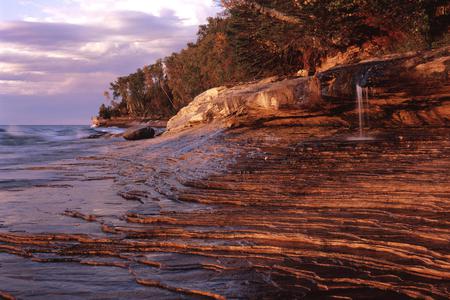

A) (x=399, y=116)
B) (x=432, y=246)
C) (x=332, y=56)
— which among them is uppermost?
(x=332, y=56)

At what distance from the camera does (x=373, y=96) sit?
11211mm

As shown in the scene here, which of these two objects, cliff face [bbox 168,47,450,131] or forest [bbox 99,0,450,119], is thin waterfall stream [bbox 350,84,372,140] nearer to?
cliff face [bbox 168,47,450,131]

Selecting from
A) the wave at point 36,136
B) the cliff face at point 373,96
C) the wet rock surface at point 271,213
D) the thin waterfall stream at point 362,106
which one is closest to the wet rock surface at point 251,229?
the wet rock surface at point 271,213

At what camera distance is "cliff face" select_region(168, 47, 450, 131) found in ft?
34.4

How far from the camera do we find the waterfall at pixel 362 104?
440 inches

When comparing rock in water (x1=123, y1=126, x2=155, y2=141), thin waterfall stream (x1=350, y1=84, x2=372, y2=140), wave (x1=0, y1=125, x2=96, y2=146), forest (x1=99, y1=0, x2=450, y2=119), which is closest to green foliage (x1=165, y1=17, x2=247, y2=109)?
forest (x1=99, y1=0, x2=450, y2=119)

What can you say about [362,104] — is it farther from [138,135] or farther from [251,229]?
[138,135]

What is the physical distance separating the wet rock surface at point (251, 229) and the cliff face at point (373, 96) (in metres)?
1.60

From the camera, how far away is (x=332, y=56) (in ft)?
63.0

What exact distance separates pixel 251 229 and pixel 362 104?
737cm

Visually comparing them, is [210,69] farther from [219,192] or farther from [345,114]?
[219,192]

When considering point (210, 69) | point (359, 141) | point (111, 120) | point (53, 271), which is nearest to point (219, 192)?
point (53, 271)

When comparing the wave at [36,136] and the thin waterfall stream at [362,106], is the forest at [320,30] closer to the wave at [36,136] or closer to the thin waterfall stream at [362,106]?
the thin waterfall stream at [362,106]

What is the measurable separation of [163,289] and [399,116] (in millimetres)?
9076
